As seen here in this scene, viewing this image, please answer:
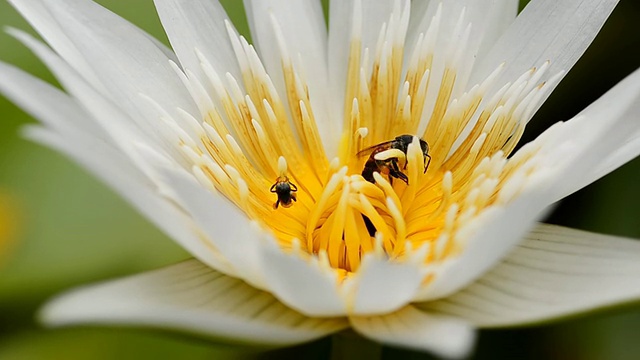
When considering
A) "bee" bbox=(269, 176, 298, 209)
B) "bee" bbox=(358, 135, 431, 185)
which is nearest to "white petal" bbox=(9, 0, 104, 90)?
"bee" bbox=(269, 176, 298, 209)

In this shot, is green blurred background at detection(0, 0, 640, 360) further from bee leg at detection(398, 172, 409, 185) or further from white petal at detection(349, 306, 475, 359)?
white petal at detection(349, 306, 475, 359)

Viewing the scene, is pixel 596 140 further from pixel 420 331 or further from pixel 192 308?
pixel 192 308

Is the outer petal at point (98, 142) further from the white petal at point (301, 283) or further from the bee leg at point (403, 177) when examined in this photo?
the bee leg at point (403, 177)

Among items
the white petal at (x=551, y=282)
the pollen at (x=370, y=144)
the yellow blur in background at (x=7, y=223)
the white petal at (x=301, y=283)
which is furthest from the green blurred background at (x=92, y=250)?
the white petal at (x=301, y=283)

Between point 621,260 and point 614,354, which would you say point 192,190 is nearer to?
point 621,260

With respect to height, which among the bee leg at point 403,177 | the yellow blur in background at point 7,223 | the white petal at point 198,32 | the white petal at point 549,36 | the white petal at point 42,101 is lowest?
the white petal at point 42,101

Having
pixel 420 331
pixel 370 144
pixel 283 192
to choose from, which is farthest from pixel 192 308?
pixel 370 144
